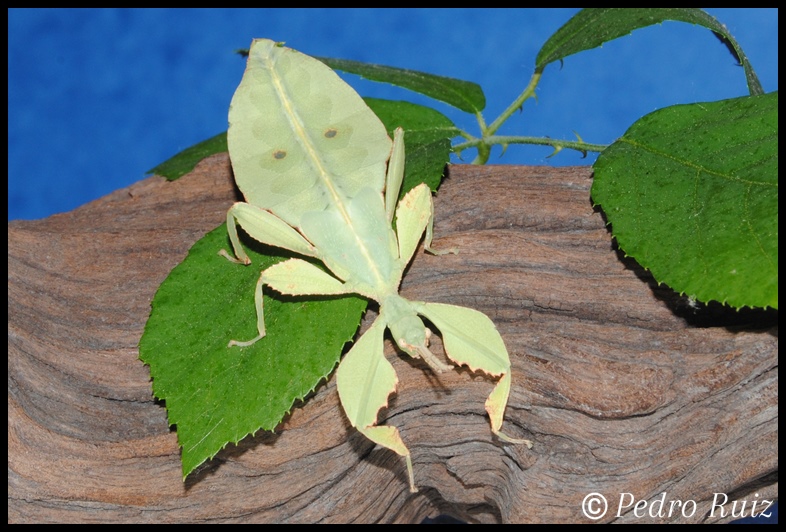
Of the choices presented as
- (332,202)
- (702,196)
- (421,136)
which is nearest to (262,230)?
(332,202)

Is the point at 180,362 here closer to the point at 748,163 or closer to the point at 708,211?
the point at 708,211

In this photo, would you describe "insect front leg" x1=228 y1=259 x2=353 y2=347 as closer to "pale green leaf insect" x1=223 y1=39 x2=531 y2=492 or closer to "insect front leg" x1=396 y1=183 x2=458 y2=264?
"pale green leaf insect" x1=223 y1=39 x2=531 y2=492

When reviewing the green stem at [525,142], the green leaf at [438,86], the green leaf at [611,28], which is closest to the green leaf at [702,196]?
the green stem at [525,142]

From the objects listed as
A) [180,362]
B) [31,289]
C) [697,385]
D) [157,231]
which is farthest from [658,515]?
[31,289]

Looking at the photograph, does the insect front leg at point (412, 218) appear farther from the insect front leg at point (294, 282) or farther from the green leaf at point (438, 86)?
the green leaf at point (438, 86)

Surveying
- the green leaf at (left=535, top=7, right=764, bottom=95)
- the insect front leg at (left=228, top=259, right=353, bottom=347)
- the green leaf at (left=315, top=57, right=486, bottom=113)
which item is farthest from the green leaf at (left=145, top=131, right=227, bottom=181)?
the green leaf at (left=535, top=7, right=764, bottom=95)
